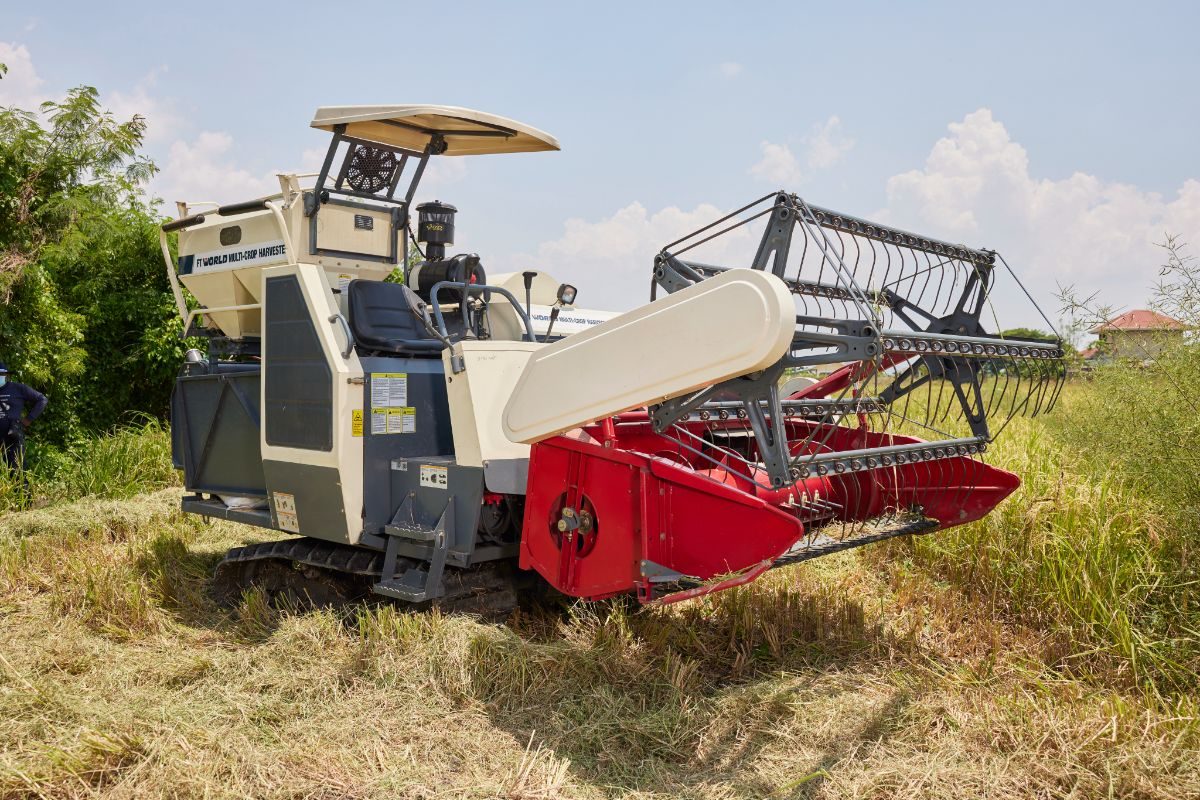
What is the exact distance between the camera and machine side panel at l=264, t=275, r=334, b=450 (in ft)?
15.4

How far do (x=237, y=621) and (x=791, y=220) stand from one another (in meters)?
3.68

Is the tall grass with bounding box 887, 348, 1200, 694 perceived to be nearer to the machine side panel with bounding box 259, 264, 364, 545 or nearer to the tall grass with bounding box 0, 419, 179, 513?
the machine side panel with bounding box 259, 264, 364, 545

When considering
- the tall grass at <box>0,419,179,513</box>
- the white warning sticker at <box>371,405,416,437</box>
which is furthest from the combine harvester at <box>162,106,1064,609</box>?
the tall grass at <box>0,419,179,513</box>

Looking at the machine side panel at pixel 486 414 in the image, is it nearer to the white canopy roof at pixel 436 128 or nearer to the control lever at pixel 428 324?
the control lever at pixel 428 324

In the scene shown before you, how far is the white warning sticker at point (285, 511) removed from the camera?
4961 millimetres

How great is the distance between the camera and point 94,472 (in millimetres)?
9234

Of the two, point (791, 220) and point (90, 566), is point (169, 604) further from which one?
point (791, 220)

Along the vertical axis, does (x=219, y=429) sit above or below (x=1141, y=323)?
below

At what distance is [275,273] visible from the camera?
16.2ft

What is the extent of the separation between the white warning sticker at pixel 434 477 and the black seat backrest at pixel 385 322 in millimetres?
699

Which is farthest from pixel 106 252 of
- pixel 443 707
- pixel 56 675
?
pixel 443 707

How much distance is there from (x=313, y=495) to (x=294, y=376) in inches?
23.9

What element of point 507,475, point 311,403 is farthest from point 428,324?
point 507,475

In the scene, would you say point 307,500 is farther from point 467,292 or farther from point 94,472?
point 94,472
